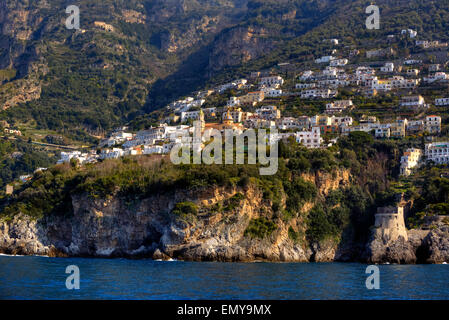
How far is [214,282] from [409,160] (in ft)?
140

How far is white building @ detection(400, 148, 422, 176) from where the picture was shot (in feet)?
252

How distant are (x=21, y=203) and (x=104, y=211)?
1132 cm

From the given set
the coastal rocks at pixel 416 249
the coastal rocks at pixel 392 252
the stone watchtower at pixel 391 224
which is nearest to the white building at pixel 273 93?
the stone watchtower at pixel 391 224

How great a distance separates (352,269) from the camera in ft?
181

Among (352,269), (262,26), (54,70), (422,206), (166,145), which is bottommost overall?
(352,269)

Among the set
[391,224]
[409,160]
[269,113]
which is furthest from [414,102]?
[391,224]

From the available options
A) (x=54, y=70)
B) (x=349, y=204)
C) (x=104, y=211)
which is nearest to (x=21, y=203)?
(x=104, y=211)

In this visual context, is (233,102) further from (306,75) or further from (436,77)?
(436,77)

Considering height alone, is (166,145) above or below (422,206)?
above

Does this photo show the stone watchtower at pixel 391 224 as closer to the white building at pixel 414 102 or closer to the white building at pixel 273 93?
the white building at pixel 414 102

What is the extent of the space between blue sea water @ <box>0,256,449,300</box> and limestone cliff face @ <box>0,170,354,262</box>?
7.86 m

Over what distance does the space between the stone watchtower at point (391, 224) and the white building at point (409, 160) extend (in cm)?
1170

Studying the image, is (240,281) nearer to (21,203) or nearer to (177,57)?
(21,203)
